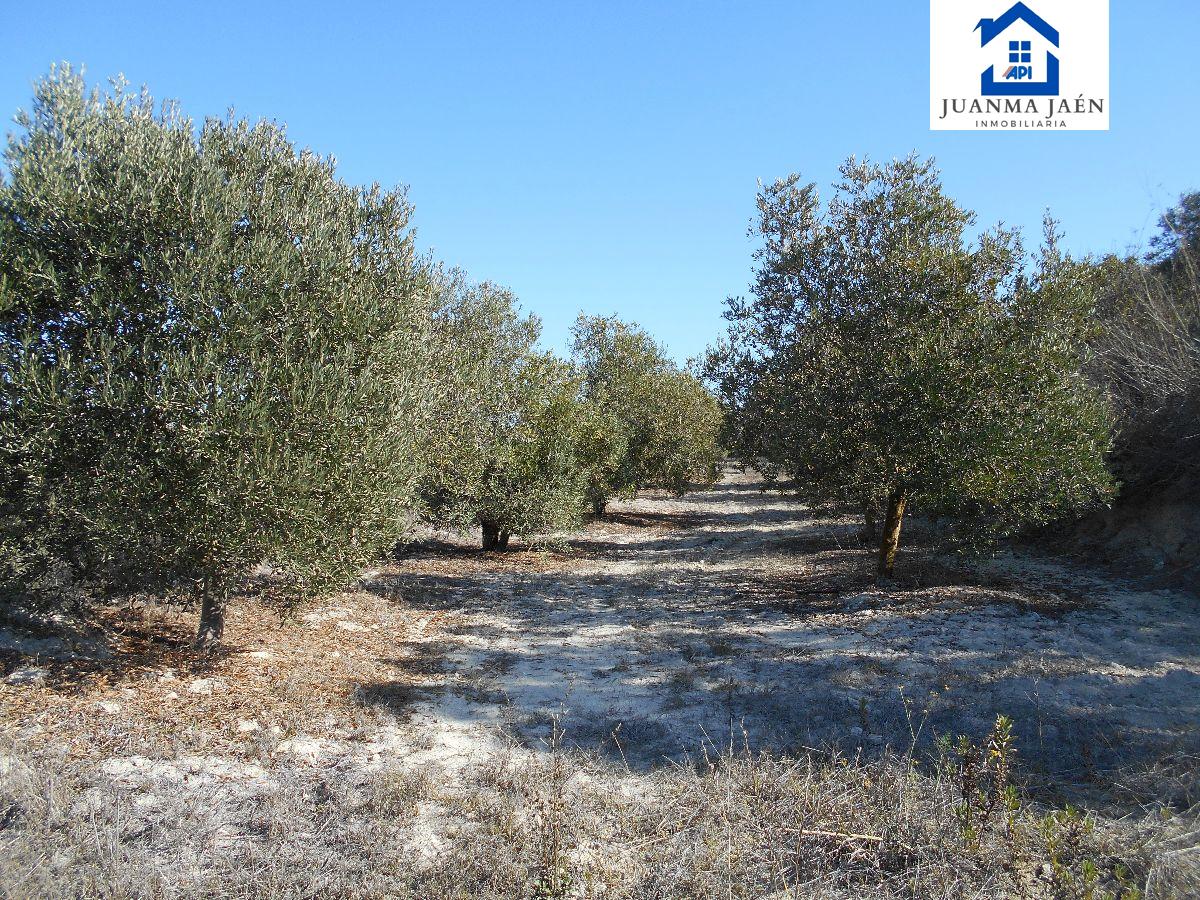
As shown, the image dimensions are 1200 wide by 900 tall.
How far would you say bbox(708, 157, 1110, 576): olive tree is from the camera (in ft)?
37.4

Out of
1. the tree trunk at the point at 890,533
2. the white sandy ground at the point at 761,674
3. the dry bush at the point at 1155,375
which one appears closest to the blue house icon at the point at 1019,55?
the dry bush at the point at 1155,375

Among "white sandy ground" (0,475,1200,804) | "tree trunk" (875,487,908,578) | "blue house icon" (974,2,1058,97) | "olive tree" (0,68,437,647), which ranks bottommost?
"white sandy ground" (0,475,1200,804)

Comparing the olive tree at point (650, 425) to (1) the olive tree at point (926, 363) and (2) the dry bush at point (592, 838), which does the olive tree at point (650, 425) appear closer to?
(1) the olive tree at point (926, 363)

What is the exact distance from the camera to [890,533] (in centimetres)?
1413

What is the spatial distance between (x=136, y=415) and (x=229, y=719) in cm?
387

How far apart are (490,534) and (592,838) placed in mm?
16339

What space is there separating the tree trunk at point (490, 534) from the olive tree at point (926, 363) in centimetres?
1054

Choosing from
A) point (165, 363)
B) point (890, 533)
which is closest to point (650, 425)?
point (890, 533)

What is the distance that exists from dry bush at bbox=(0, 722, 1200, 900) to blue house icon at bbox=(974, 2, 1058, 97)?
465 inches

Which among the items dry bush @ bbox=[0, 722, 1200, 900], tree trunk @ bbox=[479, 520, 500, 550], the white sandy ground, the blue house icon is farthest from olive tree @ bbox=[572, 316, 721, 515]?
dry bush @ bbox=[0, 722, 1200, 900]

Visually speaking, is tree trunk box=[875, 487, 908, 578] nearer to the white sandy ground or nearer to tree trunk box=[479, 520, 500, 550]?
the white sandy ground

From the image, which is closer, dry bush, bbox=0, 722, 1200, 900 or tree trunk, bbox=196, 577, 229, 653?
dry bush, bbox=0, 722, 1200, 900

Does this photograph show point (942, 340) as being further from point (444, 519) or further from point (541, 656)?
point (444, 519)

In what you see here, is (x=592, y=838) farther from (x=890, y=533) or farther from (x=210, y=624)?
(x=890, y=533)
